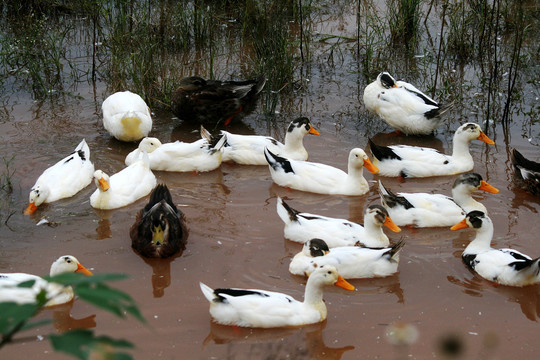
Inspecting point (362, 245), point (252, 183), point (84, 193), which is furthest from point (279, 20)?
point (362, 245)

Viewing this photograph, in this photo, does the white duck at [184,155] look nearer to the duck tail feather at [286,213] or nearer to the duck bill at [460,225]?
the duck tail feather at [286,213]

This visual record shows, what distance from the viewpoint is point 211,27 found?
10711mm

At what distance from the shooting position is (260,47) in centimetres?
975

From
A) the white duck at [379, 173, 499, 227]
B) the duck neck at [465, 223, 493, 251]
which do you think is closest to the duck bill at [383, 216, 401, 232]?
the white duck at [379, 173, 499, 227]

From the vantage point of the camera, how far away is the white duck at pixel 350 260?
5789 millimetres

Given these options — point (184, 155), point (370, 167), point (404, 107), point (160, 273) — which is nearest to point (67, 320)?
point (160, 273)

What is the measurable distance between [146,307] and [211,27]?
6.11 metres

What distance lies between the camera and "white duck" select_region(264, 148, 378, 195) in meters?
7.39

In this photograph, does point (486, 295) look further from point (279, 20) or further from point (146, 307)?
point (279, 20)

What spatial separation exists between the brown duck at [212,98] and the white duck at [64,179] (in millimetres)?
1554

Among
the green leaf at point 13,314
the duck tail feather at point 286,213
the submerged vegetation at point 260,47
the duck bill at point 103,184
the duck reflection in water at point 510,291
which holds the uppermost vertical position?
the green leaf at point 13,314

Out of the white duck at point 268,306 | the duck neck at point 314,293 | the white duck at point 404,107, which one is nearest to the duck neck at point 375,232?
the white duck at point 268,306

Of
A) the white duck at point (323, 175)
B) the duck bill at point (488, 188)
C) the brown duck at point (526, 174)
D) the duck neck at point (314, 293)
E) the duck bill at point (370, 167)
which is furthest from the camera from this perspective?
the duck bill at point (370, 167)

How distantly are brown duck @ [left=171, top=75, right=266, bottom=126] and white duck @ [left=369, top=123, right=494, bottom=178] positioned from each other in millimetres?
1849
